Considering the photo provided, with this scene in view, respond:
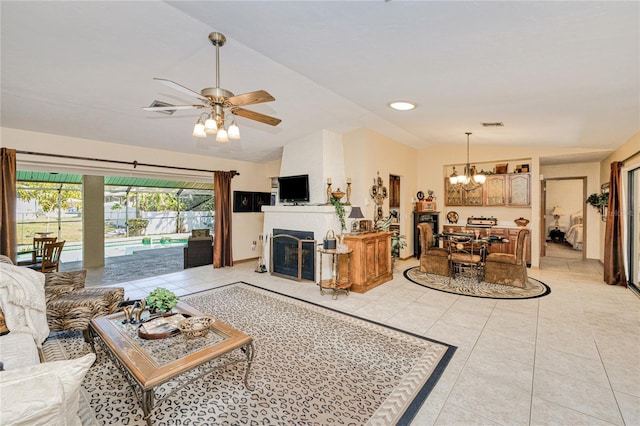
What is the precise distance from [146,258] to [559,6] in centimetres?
910

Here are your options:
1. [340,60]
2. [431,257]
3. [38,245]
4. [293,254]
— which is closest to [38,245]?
[38,245]

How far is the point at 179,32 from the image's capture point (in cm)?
245

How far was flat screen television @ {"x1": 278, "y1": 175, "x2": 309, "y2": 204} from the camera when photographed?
17.8ft

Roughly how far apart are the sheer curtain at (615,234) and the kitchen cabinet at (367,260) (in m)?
3.70

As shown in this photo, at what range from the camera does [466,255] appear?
16.9 feet

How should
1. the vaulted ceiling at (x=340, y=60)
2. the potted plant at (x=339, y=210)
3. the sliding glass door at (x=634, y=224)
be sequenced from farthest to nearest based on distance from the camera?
the potted plant at (x=339, y=210)
the sliding glass door at (x=634, y=224)
the vaulted ceiling at (x=340, y=60)

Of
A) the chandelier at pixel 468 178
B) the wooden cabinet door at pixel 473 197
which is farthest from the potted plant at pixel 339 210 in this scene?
the wooden cabinet door at pixel 473 197

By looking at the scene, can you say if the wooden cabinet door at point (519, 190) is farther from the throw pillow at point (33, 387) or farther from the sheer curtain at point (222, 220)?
the throw pillow at point (33, 387)

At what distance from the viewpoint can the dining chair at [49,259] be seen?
183 inches

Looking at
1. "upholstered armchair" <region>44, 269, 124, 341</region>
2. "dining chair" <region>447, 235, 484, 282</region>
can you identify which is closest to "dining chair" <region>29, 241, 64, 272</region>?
"upholstered armchair" <region>44, 269, 124, 341</region>

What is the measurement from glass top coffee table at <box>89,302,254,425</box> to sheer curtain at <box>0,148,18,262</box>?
9.18ft

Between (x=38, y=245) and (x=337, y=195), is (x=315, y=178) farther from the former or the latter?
(x=38, y=245)

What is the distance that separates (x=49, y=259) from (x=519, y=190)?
9.18 meters

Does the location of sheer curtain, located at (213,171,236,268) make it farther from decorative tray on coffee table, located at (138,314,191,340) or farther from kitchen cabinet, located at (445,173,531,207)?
kitchen cabinet, located at (445,173,531,207)
